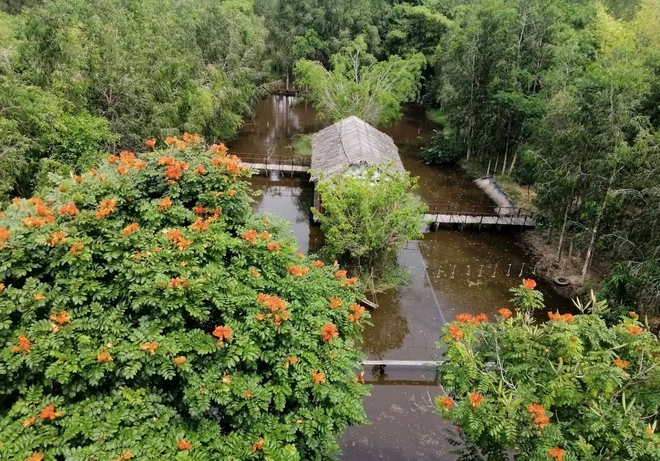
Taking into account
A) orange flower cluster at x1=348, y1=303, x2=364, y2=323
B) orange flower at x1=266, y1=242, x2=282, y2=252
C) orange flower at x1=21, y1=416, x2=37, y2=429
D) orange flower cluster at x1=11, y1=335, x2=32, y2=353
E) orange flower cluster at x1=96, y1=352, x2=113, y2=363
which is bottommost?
orange flower at x1=21, y1=416, x2=37, y2=429

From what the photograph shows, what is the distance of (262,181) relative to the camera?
77.9 ft

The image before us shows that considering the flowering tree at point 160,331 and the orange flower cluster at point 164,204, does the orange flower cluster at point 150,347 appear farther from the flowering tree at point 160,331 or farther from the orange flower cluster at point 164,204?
the orange flower cluster at point 164,204

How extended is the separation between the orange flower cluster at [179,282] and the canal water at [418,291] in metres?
5.21

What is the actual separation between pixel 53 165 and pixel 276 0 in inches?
1060

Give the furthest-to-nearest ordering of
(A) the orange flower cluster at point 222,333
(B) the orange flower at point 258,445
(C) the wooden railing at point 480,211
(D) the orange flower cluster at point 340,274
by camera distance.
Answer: (C) the wooden railing at point 480,211 < (D) the orange flower cluster at point 340,274 < (A) the orange flower cluster at point 222,333 < (B) the orange flower at point 258,445

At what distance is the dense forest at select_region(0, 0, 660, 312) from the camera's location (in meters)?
13.6

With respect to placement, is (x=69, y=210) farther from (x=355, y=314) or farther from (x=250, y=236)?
(x=355, y=314)

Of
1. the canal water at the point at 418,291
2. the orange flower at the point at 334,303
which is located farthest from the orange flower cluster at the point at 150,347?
the canal water at the point at 418,291

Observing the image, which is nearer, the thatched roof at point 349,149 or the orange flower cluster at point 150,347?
the orange flower cluster at point 150,347

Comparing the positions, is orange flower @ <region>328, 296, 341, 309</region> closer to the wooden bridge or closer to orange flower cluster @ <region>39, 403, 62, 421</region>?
orange flower cluster @ <region>39, 403, 62, 421</region>

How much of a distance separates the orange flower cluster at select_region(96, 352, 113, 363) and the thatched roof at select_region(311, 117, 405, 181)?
12.9 m

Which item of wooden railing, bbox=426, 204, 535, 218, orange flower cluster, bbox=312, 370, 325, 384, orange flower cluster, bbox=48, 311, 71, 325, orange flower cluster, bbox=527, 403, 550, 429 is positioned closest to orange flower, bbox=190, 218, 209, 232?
orange flower cluster, bbox=48, 311, 71, 325

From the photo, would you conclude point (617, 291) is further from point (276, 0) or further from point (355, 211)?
point (276, 0)

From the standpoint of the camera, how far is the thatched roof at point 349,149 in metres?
19.1
